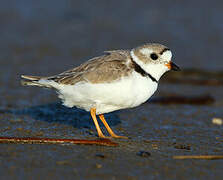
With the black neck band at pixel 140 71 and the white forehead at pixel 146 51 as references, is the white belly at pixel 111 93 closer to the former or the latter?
the black neck band at pixel 140 71

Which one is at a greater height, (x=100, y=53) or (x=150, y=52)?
(x=100, y=53)

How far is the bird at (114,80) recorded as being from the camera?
540 centimetres

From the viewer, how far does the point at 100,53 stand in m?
11.2

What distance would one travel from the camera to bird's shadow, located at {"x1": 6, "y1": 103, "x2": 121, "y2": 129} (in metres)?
6.72

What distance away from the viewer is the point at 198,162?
4.76m

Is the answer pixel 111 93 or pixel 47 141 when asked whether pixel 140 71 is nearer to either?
pixel 111 93

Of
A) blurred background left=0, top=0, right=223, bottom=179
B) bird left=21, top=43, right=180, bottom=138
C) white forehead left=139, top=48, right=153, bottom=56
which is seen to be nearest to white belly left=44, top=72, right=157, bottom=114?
bird left=21, top=43, right=180, bottom=138

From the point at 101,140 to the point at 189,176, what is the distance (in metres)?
1.31

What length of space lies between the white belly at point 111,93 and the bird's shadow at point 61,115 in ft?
2.85

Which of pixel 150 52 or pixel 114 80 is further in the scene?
pixel 150 52

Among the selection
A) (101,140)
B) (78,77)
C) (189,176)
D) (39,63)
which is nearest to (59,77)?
(78,77)

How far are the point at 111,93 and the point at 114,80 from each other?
167 millimetres

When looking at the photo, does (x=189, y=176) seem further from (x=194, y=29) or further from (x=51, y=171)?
(x=194, y=29)

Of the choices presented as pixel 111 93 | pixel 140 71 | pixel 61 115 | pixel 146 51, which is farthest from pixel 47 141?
pixel 61 115
